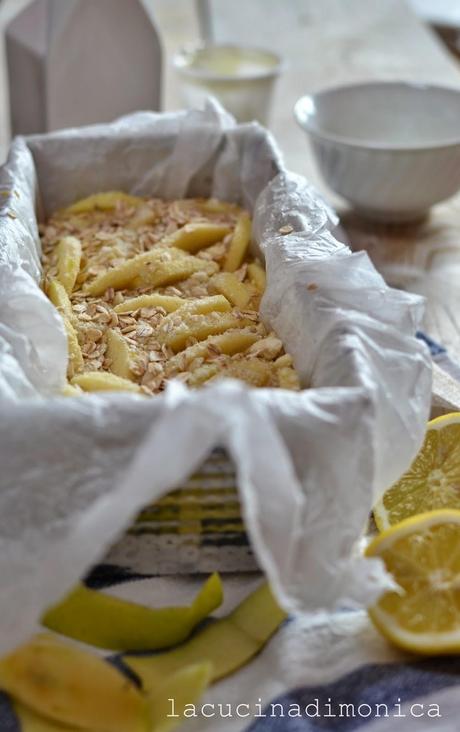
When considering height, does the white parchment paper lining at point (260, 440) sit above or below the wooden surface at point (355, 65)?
above

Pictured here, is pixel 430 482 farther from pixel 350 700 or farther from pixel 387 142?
pixel 387 142

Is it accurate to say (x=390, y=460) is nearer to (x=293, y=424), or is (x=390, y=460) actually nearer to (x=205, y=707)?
(x=293, y=424)

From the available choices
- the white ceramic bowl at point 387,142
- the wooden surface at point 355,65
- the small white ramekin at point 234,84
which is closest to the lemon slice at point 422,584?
the wooden surface at point 355,65

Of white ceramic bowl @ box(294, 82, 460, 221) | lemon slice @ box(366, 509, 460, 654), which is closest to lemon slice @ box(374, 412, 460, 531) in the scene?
lemon slice @ box(366, 509, 460, 654)

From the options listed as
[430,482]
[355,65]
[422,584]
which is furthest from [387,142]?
[422,584]

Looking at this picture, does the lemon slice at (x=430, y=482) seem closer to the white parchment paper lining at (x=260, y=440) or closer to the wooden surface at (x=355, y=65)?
the white parchment paper lining at (x=260, y=440)

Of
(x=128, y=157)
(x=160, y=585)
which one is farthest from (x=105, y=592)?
(x=128, y=157)
